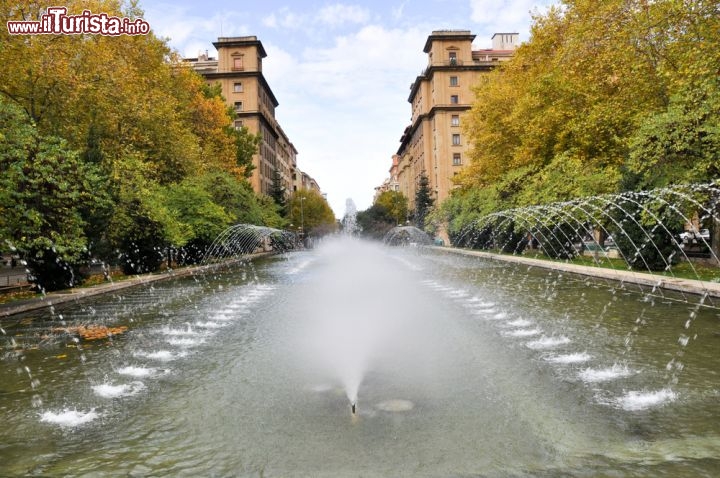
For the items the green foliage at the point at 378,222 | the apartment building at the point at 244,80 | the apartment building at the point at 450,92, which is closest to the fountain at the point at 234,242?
the apartment building at the point at 244,80

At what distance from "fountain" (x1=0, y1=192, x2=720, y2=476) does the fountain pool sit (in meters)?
0.03

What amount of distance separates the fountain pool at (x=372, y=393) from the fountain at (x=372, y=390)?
31mm

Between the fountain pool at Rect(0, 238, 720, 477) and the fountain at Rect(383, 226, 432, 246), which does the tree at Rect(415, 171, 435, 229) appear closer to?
the fountain at Rect(383, 226, 432, 246)

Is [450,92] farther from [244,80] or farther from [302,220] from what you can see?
[302,220]

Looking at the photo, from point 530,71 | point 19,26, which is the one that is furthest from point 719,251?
point 19,26

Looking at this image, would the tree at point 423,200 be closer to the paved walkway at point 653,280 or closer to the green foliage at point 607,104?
the green foliage at point 607,104

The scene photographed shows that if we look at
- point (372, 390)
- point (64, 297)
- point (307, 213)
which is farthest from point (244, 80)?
point (372, 390)

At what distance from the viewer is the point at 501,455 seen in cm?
493

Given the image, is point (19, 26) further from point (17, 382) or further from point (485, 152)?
point (485, 152)

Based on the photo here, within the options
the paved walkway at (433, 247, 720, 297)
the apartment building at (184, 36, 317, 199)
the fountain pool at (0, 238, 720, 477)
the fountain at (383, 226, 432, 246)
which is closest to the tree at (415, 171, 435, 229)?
the fountain at (383, 226, 432, 246)

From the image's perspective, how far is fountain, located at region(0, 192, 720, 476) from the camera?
16.2 ft

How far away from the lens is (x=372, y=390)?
277 inches

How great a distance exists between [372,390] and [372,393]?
0.13 metres

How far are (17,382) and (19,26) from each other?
2177 cm
